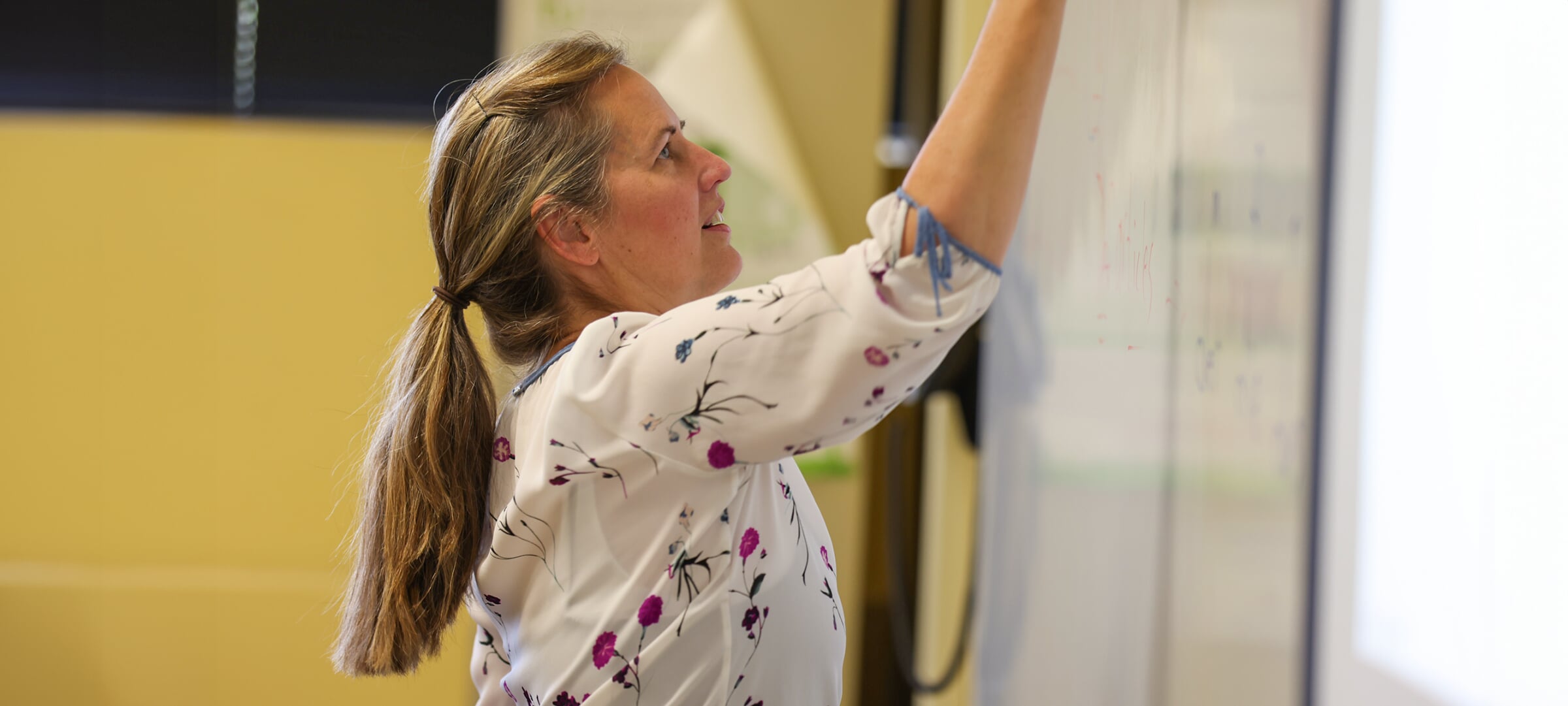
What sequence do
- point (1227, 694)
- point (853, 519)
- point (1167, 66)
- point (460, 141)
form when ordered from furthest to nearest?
point (853, 519), point (460, 141), point (1167, 66), point (1227, 694)

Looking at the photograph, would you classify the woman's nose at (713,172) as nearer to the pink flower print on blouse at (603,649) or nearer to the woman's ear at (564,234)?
the woman's ear at (564,234)

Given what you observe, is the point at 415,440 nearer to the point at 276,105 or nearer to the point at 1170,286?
the point at 1170,286

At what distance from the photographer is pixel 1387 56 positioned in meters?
0.40

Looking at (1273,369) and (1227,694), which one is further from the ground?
(1273,369)

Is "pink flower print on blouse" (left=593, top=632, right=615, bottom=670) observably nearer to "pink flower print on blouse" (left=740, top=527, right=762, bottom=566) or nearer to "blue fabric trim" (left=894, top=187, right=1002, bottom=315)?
"pink flower print on blouse" (left=740, top=527, right=762, bottom=566)

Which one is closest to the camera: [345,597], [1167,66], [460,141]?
[1167,66]

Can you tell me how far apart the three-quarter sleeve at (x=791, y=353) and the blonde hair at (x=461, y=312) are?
0.16 m

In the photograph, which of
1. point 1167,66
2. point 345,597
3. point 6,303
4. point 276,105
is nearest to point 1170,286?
point 1167,66

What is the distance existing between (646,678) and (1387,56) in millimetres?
482

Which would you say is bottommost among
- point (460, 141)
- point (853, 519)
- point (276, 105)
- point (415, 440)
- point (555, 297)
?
point (853, 519)

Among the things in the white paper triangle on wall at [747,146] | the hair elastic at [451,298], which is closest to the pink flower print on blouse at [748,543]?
the hair elastic at [451,298]

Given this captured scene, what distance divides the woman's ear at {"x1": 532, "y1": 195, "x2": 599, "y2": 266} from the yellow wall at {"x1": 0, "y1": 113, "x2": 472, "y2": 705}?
1.43m

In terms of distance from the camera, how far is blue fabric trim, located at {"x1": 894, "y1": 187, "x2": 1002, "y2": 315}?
47 cm

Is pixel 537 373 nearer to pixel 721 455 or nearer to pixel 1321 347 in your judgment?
pixel 721 455
